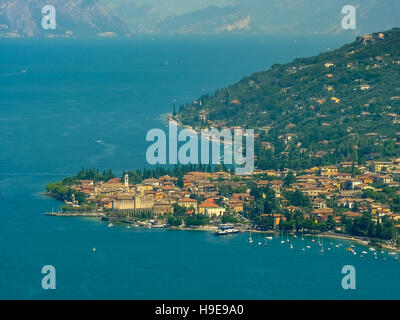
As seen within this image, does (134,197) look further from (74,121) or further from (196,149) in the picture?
(74,121)

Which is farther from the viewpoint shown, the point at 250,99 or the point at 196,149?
the point at 250,99

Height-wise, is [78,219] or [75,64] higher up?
[75,64]

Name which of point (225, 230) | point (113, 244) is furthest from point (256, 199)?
point (113, 244)

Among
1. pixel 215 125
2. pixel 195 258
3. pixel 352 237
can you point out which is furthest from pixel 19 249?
pixel 215 125

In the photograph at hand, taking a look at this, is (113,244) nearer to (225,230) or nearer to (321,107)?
(225,230)

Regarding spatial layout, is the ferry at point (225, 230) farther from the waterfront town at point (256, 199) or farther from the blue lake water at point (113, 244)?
the waterfront town at point (256, 199)

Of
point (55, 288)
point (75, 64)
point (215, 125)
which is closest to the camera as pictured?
point (55, 288)

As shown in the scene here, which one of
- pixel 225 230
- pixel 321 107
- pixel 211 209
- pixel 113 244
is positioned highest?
pixel 321 107

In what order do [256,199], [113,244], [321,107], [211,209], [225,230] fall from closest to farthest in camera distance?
[113,244], [225,230], [211,209], [256,199], [321,107]
